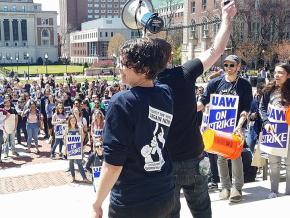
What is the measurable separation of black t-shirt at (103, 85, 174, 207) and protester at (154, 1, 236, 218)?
2.22 ft

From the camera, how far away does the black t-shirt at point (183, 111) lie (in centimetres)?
330

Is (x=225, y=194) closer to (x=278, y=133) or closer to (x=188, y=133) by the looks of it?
(x=278, y=133)

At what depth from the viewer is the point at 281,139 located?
17.6ft

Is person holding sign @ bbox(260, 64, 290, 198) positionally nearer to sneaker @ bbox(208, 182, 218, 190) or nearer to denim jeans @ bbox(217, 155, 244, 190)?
denim jeans @ bbox(217, 155, 244, 190)

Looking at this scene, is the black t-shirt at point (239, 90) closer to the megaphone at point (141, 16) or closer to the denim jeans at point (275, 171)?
the denim jeans at point (275, 171)

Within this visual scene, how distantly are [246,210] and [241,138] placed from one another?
809 mm

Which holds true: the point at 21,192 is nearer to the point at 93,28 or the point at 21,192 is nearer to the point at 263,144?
the point at 263,144

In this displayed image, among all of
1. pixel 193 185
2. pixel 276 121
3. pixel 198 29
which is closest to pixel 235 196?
pixel 276 121

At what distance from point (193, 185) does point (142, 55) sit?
143cm

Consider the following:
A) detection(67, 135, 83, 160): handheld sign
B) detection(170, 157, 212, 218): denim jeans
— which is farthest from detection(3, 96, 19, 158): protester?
detection(170, 157, 212, 218): denim jeans

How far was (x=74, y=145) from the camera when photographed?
33.2 ft

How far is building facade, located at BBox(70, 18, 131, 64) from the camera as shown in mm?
115562

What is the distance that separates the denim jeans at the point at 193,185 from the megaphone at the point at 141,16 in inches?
61.3

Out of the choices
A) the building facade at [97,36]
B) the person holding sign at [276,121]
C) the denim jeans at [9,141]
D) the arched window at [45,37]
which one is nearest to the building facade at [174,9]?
the building facade at [97,36]
